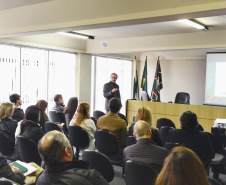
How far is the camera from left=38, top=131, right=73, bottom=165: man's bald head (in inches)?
68.2

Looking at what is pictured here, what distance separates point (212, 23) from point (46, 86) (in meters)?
4.58

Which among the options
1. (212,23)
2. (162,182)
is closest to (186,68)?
(212,23)

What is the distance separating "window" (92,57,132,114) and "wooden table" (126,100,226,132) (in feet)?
7.43

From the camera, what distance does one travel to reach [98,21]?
12.0 ft

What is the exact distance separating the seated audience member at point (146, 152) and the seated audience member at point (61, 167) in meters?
0.75

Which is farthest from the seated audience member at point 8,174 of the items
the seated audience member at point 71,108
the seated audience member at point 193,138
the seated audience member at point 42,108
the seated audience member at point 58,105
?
the seated audience member at point 58,105

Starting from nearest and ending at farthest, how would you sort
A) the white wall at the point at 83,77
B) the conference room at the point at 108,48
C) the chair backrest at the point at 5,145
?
the conference room at the point at 108,48
the chair backrest at the point at 5,145
the white wall at the point at 83,77

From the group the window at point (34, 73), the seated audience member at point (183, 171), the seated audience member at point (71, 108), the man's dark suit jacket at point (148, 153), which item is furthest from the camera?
the window at point (34, 73)

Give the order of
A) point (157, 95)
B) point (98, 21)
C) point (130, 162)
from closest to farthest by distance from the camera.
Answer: point (130, 162)
point (98, 21)
point (157, 95)

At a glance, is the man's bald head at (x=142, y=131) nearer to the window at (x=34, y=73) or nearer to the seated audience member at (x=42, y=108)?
the seated audience member at (x=42, y=108)

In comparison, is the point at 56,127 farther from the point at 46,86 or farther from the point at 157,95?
the point at 157,95

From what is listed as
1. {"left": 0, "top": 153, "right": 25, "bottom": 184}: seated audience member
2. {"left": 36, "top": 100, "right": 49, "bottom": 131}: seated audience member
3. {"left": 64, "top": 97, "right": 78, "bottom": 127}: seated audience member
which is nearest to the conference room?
{"left": 36, "top": 100, "right": 49, "bottom": 131}: seated audience member

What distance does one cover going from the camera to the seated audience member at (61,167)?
1673mm

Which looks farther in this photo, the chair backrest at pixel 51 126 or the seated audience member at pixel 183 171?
the chair backrest at pixel 51 126
